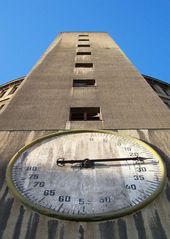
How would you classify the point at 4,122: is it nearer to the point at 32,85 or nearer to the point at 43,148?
the point at 43,148

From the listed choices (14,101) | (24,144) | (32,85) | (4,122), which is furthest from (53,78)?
(24,144)

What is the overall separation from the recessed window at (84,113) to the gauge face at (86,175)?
2.64 metres

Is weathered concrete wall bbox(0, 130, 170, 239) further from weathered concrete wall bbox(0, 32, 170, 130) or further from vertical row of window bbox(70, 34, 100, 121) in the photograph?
vertical row of window bbox(70, 34, 100, 121)

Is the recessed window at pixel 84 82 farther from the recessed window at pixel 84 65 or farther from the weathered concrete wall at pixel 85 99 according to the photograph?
the recessed window at pixel 84 65

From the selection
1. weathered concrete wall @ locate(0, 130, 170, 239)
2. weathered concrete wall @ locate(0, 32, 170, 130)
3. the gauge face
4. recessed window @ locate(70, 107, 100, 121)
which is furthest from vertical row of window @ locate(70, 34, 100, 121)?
weathered concrete wall @ locate(0, 130, 170, 239)

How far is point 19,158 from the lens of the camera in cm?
860

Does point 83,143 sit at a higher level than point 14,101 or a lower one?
lower

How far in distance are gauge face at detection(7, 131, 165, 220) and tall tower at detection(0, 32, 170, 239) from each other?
7.4 inches

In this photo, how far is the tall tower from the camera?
6422 mm

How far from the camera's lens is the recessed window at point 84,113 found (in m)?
12.5

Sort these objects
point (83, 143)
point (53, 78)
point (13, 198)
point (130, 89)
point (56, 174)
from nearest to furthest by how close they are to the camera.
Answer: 1. point (13, 198)
2. point (56, 174)
3. point (83, 143)
4. point (130, 89)
5. point (53, 78)

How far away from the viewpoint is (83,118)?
1246 centimetres

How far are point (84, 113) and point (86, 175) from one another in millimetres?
5026

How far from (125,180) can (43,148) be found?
8.39 feet
